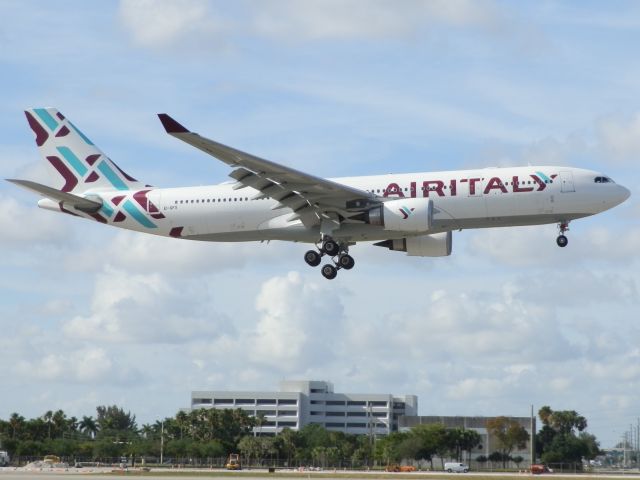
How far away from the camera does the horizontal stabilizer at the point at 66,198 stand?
5593 cm

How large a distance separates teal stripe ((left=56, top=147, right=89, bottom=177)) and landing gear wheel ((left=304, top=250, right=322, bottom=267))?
14.8 meters

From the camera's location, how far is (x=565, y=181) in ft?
174

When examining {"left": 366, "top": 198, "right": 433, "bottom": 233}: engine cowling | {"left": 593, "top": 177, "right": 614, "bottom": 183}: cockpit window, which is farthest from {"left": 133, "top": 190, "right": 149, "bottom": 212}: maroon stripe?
{"left": 593, "top": 177, "right": 614, "bottom": 183}: cockpit window

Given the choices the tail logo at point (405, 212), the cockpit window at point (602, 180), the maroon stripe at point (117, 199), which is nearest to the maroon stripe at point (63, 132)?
the maroon stripe at point (117, 199)

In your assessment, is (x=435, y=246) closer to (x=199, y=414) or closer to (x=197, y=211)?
(x=197, y=211)

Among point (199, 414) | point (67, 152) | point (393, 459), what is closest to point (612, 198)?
point (67, 152)

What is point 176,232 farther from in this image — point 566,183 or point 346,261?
Answer: point 566,183

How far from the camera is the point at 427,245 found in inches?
2281

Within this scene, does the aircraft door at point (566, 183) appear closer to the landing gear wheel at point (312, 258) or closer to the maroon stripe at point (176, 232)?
the landing gear wheel at point (312, 258)

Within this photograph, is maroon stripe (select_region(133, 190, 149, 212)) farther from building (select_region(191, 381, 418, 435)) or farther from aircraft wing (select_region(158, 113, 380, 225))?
building (select_region(191, 381, 418, 435))

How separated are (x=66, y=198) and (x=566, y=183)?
26.2m

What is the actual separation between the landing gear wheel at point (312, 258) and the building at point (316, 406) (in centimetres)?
13066

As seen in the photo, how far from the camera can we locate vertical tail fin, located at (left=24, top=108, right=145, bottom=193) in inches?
2434

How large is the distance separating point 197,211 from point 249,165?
7737mm
